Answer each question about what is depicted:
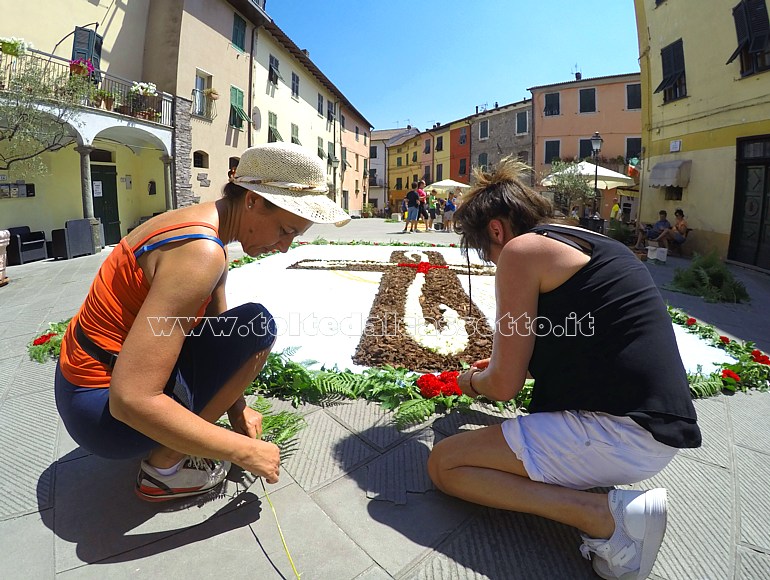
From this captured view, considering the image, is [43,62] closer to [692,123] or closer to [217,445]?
[217,445]

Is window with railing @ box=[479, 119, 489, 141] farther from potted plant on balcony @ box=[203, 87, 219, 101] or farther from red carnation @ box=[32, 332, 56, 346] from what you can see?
red carnation @ box=[32, 332, 56, 346]

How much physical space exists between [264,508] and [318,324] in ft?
8.38

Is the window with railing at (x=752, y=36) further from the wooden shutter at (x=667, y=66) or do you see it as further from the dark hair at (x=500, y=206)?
the dark hair at (x=500, y=206)

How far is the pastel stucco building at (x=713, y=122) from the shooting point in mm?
9492

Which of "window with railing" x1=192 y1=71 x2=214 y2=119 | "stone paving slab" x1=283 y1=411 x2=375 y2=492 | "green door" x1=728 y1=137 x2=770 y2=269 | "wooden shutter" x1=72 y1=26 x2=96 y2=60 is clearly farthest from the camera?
"window with railing" x1=192 y1=71 x2=214 y2=119

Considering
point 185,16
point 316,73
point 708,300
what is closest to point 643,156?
point 708,300

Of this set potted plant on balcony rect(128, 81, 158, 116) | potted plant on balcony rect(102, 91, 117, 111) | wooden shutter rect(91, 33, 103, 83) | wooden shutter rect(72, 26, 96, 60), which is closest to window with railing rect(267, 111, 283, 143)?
potted plant on balcony rect(128, 81, 158, 116)

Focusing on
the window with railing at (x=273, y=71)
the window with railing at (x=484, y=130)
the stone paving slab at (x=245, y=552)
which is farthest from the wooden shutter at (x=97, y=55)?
the window with railing at (x=484, y=130)

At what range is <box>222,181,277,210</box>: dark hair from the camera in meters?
1.56

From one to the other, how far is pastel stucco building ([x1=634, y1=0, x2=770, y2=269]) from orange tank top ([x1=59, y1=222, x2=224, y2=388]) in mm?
11900

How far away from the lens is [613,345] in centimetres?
143

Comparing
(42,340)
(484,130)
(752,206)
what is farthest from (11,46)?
(484,130)

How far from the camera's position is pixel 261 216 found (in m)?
1.56

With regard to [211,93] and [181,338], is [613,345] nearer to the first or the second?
[181,338]
